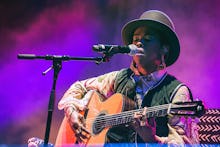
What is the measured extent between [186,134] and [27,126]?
130cm

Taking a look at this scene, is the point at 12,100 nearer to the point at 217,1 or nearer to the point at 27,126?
the point at 27,126

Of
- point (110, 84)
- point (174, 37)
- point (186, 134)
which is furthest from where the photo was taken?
point (110, 84)

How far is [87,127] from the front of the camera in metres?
2.79

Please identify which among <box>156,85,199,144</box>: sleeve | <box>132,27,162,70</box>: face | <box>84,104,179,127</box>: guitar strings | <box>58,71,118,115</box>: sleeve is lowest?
<box>156,85,199,144</box>: sleeve

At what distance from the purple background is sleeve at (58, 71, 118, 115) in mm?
65

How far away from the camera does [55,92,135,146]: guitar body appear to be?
266cm

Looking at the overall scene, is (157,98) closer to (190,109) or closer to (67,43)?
(190,109)

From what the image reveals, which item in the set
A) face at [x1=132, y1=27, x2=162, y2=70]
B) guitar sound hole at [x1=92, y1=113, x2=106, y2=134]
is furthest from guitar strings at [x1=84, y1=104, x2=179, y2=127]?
face at [x1=132, y1=27, x2=162, y2=70]

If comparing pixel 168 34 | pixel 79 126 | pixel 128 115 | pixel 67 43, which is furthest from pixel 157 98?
pixel 67 43

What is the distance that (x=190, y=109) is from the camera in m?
2.30

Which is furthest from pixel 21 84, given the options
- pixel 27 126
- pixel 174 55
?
pixel 174 55

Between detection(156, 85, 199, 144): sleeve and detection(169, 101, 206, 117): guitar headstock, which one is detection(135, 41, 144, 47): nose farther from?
detection(169, 101, 206, 117): guitar headstock

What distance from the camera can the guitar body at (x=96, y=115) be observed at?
2662 millimetres

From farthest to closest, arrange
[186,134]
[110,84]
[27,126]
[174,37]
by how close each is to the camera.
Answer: [27,126] < [110,84] < [174,37] < [186,134]
